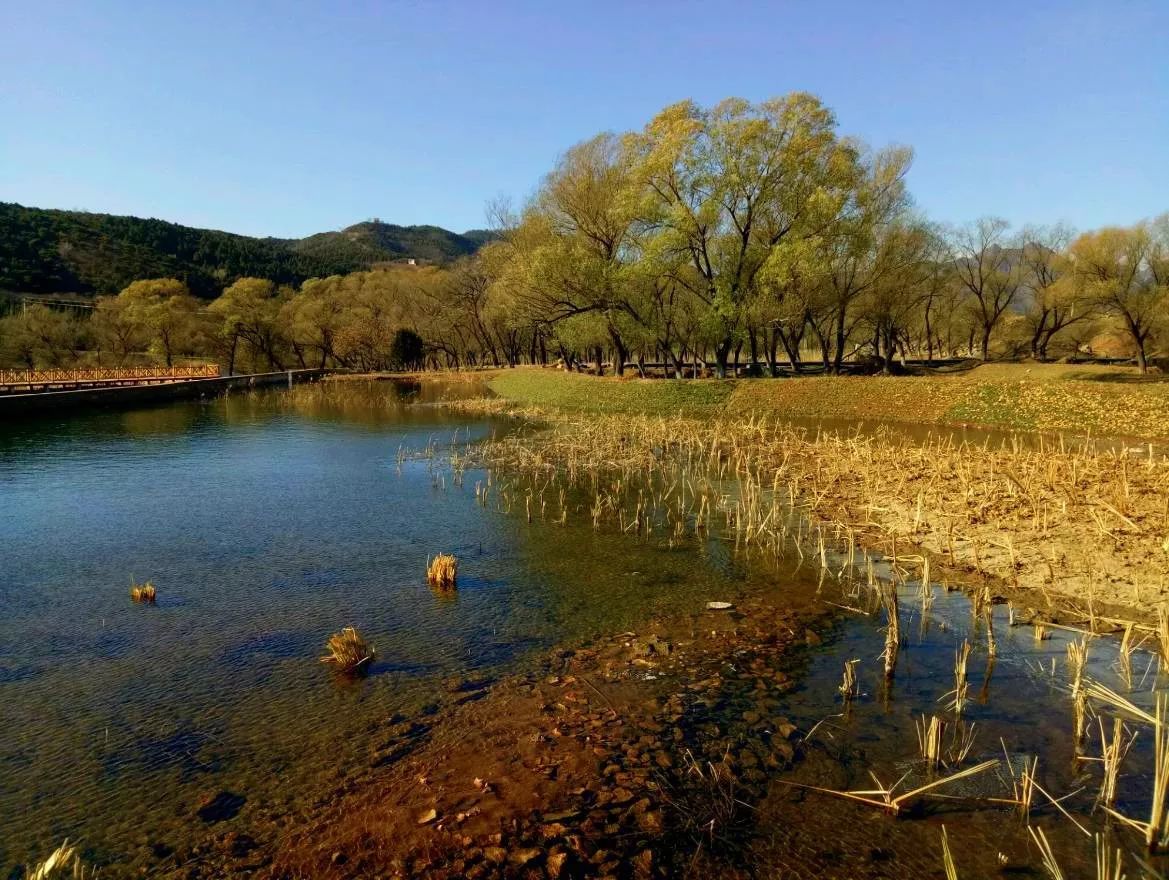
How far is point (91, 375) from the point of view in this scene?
5903cm

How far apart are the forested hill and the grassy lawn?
11132cm

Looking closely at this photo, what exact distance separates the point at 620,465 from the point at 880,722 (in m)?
15.4

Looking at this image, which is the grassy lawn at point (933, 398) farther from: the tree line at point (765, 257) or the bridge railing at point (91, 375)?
the bridge railing at point (91, 375)

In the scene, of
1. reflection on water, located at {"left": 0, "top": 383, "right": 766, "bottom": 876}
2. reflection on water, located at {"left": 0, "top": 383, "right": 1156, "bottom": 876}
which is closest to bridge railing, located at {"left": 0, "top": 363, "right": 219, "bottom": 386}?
reflection on water, located at {"left": 0, "top": 383, "right": 766, "bottom": 876}

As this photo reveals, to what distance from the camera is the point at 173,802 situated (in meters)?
5.78

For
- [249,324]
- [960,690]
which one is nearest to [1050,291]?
[960,690]

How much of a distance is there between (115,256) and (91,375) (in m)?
89.7

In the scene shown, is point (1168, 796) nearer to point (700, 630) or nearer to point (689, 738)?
point (689, 738)

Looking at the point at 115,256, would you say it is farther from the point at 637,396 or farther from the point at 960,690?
the point at 960,690

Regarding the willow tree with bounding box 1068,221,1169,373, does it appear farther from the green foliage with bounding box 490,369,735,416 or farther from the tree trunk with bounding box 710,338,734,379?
the green foliage with bounding box 490,369,735,416

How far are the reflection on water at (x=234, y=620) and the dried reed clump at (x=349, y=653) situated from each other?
218 millimetres

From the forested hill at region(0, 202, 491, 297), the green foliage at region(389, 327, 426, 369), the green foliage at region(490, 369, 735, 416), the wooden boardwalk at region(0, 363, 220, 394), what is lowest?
the green foliage at region(490, 369, 735, 416)

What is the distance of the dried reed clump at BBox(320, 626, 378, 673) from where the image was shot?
323 inches

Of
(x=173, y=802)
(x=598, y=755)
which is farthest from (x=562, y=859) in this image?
(x=173, y=802)
